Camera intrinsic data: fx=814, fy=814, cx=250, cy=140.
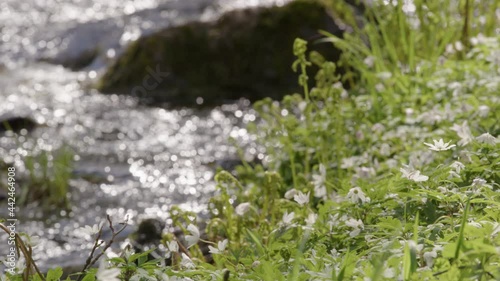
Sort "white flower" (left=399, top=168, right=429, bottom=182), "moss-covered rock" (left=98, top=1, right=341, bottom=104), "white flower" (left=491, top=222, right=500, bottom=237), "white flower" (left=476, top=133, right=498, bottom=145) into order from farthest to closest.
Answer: "moss-covered rock" (left=98, top=1, right=341, bottom=104) < "white flower" (left=476, top=133, right=498, bottom=145) < "white flower" (left=399, top=168, right=429, bottom=182) < "white flower" (left=491, top=222, right=500, bottom=237)

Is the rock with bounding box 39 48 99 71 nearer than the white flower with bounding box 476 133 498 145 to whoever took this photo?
No

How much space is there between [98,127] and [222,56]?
64.9 inches

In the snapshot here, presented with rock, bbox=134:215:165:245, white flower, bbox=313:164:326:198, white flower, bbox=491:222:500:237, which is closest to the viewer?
white flower, bbox=491:222:500:237

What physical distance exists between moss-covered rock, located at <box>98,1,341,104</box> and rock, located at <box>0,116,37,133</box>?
3.80ft

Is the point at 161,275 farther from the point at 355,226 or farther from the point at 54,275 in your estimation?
the point at 355,226

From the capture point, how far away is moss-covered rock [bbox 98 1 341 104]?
750 centimetres

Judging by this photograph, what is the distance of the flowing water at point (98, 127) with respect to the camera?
15.8 feet

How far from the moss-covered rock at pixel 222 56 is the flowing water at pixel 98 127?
23 centimetres

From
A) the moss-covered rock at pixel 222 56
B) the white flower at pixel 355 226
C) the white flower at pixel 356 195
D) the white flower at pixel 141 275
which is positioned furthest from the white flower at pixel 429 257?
the moss-covered rock at pixel 222 56

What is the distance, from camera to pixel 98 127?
6.49 metres

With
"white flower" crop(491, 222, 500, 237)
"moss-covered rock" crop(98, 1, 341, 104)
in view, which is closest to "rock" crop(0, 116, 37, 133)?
"moss-covered rock" crop(98, 1, 341, 104)

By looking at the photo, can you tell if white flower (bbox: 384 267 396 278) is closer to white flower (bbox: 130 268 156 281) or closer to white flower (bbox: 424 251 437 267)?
white flower (bbox: 424 251 437 267)

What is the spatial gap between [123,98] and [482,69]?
A: 388 cm

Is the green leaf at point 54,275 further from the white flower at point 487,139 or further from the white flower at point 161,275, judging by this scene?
the white flower at point 487,139
